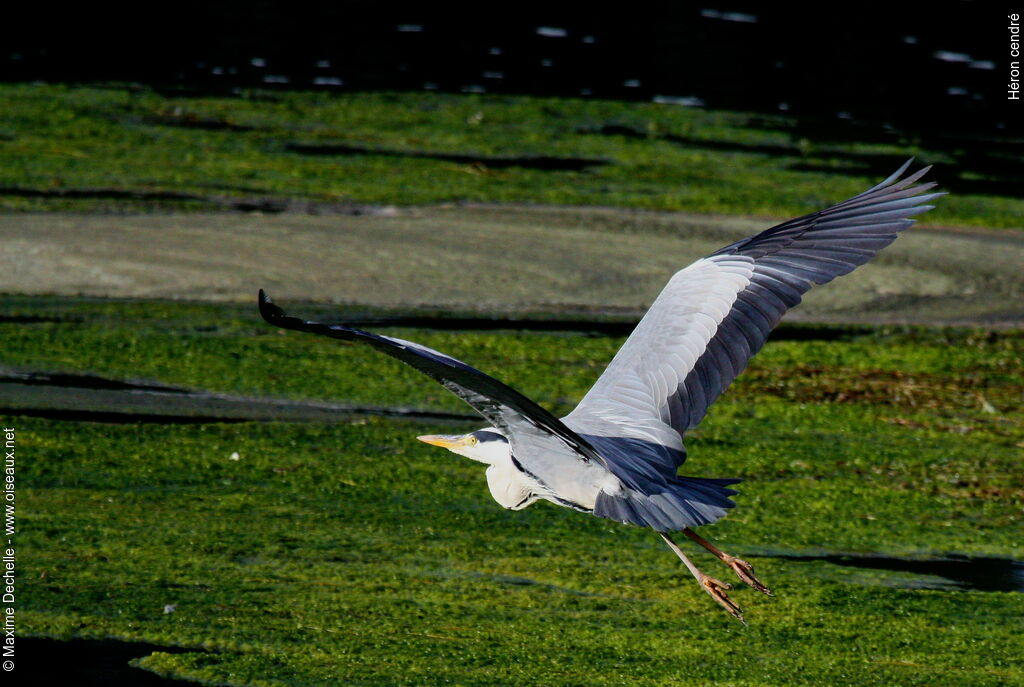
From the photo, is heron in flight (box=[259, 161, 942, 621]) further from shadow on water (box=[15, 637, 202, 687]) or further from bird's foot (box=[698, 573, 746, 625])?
shadow on water (box=[15, 637, 202, 687])

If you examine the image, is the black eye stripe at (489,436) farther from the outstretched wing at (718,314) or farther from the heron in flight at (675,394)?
the outstretched wing at (718,314)

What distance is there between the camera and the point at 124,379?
927cm

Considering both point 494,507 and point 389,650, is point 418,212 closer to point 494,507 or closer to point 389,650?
point 494,507

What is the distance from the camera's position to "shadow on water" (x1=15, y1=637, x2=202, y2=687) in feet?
18.4

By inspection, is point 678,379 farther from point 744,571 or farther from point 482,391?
point 482,391

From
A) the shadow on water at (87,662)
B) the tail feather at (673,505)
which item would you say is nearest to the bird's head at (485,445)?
the tail feather at (673,505)

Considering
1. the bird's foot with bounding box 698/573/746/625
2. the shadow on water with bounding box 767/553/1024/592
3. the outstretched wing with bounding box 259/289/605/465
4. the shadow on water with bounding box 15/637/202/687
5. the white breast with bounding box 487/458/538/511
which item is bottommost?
the shadow on water with bounding box 767/553/1024/592

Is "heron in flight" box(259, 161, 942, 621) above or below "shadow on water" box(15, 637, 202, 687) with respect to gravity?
above

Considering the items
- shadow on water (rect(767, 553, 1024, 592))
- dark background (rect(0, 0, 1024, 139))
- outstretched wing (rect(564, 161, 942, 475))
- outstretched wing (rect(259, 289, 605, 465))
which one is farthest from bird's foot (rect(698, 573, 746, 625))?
dark background (rect(0, 0, 1024, 139))

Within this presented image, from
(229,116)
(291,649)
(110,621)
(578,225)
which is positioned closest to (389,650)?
(291,649)

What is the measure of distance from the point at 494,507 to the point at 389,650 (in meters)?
1.75

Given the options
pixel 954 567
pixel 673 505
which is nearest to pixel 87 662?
pixel 673 505

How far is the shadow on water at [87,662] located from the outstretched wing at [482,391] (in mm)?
1691

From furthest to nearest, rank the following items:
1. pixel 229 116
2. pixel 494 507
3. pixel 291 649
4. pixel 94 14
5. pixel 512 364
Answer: pixel 94 14 → pixel 229 116 → pixel 512 364 → pixel 494 507 → pixel 291 649
